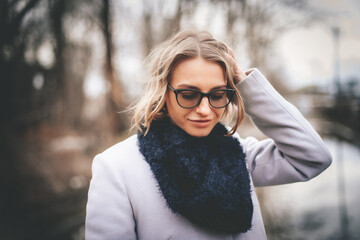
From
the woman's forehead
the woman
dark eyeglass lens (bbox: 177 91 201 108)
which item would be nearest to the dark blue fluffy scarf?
the woman

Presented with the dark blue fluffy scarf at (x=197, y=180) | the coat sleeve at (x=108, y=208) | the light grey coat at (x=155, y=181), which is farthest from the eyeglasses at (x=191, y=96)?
the coat sleeve at (x=108, y=208)

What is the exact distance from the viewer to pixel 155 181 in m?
1.13

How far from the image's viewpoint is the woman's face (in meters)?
1.12

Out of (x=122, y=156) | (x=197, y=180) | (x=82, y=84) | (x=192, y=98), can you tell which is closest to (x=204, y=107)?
(x=192, y=98)

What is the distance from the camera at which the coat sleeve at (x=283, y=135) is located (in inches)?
49.6

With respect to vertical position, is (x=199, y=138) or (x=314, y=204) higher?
(x=199, y=138)

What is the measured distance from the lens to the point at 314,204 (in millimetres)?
7297

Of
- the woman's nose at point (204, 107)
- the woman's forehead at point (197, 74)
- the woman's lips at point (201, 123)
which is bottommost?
the woman's lips at point (201, 123)

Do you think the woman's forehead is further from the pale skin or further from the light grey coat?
the light grey coat

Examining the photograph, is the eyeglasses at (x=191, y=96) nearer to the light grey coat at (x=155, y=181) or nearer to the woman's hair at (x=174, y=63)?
the woman's hair at (x=174, y=63)

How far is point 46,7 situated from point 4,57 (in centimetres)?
115

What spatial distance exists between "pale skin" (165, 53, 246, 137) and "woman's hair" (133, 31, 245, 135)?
3cm

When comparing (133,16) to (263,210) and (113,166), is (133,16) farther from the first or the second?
(263,210)

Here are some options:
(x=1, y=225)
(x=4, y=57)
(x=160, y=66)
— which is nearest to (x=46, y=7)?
(x=4, y=57)
